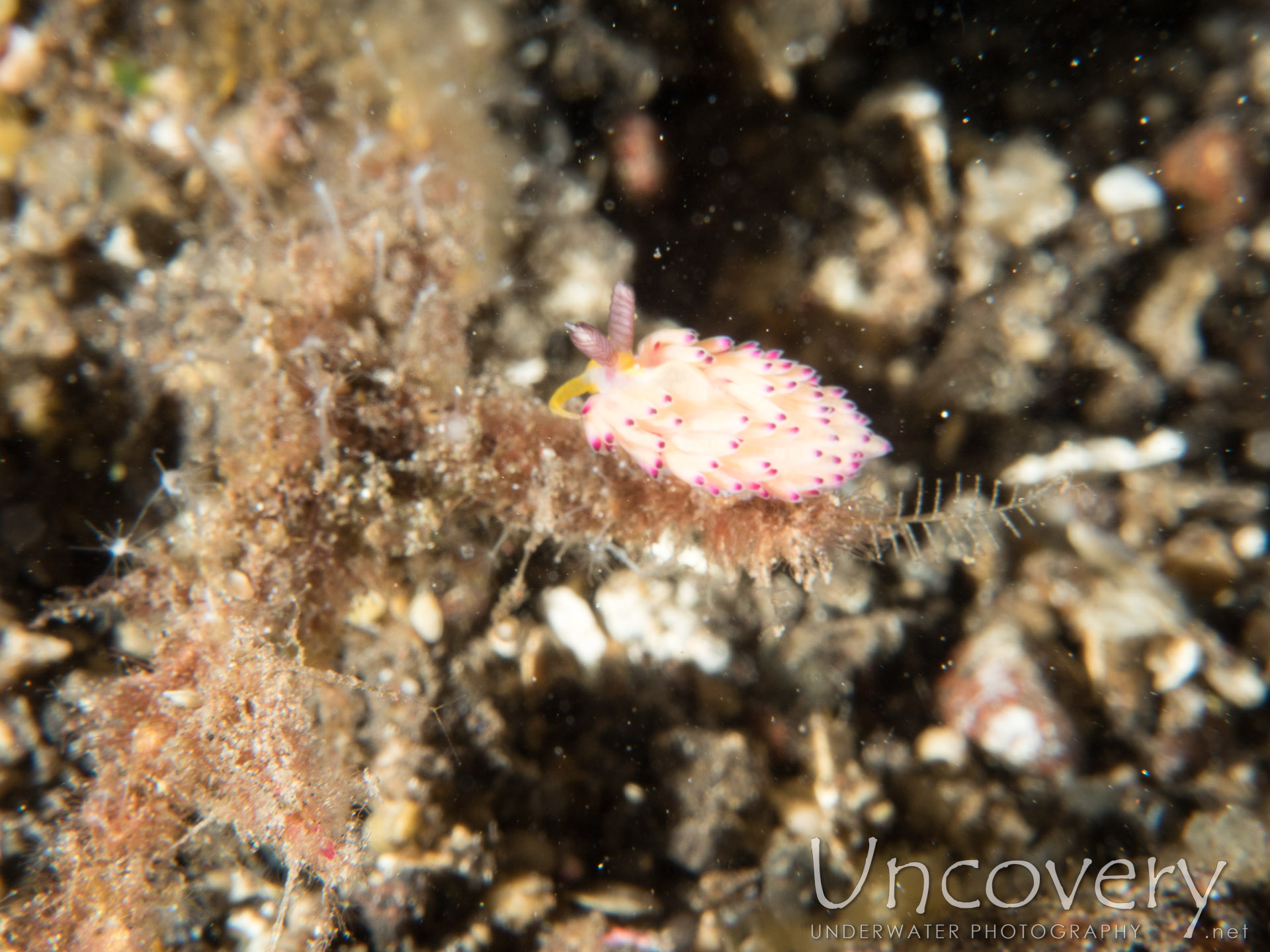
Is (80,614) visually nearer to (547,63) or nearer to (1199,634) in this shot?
(547,63)

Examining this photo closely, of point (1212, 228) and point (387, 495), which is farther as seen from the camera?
point (1212, 228)

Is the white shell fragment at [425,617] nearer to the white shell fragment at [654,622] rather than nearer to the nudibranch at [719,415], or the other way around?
the white shell fragment at [654,622]

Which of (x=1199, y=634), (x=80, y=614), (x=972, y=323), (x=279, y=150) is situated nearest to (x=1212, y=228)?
(x=972, y=323)

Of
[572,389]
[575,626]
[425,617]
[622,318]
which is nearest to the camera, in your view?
[622,318]

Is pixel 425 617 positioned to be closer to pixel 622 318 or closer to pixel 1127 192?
pixel 622 318

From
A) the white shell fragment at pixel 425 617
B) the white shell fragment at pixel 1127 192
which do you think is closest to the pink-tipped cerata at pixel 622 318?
the white shell fragment at pixel 425 617

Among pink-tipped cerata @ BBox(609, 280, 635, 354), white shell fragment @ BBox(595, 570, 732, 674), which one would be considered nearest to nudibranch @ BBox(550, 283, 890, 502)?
pink-tipped cerata @ BBox(609, 280, 635, 354)

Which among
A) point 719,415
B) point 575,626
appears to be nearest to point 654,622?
point 575,626

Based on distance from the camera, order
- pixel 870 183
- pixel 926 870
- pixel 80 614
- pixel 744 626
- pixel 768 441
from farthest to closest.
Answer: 1. pixel 870 183
2. pixel 744 626
3. pixel 926 870
4. pixel 80 614
5. pixel 768 441

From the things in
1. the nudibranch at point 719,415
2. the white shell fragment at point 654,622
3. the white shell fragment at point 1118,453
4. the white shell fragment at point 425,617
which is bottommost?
the white shell fragment at point 654,622
